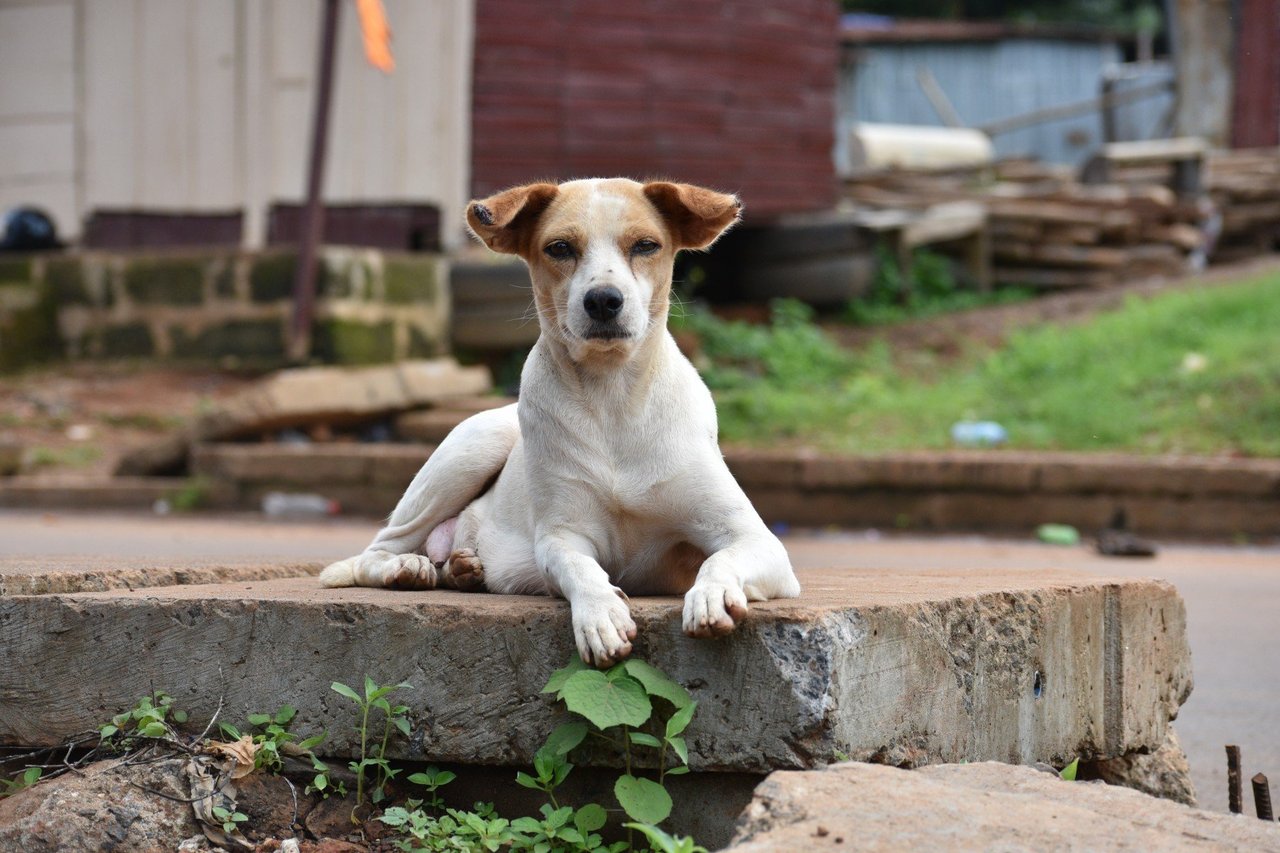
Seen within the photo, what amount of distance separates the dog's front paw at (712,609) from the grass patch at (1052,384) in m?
7.91

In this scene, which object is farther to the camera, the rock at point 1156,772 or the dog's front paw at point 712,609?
the rock at point 1156,772

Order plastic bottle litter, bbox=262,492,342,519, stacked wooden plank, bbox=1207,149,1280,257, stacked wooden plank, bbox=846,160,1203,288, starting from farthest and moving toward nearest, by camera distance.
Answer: stacked wooden plank, bbox=1207,149,1280,257
stacked wooden plank, bbox=846,160,1203,288
plastic bottle litter, bbox=262,492,342,519

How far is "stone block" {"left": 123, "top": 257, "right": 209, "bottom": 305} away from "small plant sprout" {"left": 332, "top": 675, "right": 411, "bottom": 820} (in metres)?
10.4

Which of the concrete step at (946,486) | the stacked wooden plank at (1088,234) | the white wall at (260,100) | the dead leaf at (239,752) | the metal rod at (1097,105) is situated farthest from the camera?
the metal rod at (1097,105)

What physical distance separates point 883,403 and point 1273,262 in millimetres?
6995

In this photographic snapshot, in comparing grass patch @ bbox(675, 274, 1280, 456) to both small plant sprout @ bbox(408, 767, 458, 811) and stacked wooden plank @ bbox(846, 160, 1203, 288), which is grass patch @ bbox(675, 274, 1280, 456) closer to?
stacked wooden plank @ bbox(846, 160, 1203, 288)

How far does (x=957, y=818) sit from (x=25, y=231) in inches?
533

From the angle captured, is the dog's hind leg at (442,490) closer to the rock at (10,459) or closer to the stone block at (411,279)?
the rock at (10,459)

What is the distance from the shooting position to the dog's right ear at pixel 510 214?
3604 millimetres

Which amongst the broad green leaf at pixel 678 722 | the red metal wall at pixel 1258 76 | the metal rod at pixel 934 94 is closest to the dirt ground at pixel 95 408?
the broad green leaf at pixel 678 722

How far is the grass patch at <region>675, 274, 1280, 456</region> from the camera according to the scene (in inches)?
428

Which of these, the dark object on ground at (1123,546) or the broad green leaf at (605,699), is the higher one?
the broad green leaf at (605,699)

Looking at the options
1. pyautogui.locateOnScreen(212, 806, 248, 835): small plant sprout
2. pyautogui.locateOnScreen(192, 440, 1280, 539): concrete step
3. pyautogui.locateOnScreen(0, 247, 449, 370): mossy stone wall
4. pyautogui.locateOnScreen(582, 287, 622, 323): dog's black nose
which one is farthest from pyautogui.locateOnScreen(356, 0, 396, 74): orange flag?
pyautogui.locateOnScreen(212, 806, 248, 835): small plant sprout

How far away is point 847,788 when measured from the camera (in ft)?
9.50
